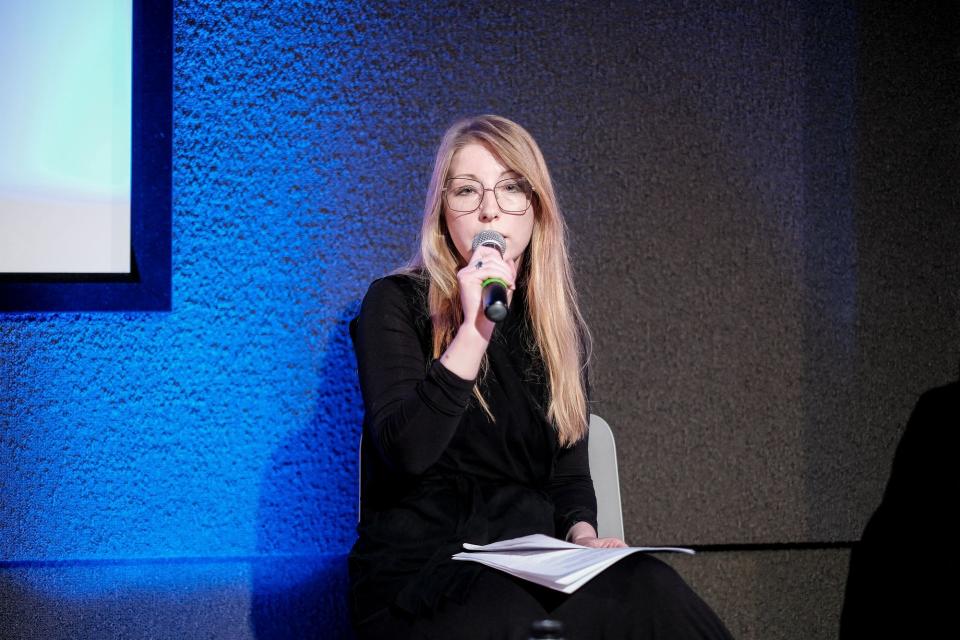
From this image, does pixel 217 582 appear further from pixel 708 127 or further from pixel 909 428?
pixel 708 127

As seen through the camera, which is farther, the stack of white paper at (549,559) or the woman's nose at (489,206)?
the woman's nose at (489,206)

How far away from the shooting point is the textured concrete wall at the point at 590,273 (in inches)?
77.5

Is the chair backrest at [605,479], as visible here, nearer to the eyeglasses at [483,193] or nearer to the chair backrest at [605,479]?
the chair backrest at [605,479]

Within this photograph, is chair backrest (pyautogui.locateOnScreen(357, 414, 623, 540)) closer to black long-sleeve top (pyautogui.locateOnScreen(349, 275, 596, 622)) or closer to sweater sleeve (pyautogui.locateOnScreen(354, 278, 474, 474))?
black long-sleeve top (pyautogui.locateOnScreen(349, 275, 596, 622))

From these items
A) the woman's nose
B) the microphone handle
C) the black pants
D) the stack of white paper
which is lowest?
the black pants

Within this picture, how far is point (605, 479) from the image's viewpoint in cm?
170

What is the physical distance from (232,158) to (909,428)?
1638 mm

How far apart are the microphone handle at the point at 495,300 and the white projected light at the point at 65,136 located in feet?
3.81

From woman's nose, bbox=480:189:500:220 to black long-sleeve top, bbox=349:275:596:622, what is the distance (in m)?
0.16

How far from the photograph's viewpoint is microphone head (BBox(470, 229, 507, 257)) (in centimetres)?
129

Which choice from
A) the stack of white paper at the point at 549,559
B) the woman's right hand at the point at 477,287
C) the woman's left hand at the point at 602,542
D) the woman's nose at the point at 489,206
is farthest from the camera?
the woman's nose at the point at 489,206

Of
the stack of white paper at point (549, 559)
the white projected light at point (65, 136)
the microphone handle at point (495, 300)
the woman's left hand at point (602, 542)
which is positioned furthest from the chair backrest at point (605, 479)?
the white projected light at point (65, 136)

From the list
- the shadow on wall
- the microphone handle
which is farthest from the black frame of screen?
the microphone handle

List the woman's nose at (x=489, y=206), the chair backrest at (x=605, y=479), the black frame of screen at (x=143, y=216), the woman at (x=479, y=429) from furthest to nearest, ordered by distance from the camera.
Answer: the black frame of screen at (x=143, y=216), the chair backrest at (x=605, y=479), the woman's nose at (x=489, y=206), the woman at (x=479, y=429)
